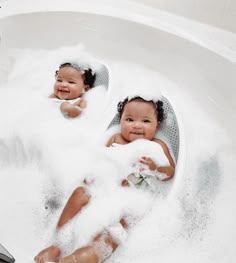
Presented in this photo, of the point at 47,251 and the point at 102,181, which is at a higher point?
the point at 102,181

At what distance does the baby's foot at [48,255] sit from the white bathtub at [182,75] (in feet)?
0.23

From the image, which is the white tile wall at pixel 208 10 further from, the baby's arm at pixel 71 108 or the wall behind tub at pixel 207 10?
the baby's arm at pixel 71 108

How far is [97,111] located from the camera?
158 cm

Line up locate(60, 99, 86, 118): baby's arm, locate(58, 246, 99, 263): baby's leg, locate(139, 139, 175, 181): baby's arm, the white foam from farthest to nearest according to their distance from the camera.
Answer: locate(60, 99, 86, 118): baby's arm, locate(139, 139, 175, 181): baby's arm, the white foam, locate(58, 246, 99, 263): baby's leg

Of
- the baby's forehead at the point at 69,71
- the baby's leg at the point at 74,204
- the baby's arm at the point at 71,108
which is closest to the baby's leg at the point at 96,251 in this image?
the baby's leg at the point at 74,204

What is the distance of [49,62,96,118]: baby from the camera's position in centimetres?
158

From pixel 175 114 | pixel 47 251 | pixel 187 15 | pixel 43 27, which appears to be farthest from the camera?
pixel 43 27

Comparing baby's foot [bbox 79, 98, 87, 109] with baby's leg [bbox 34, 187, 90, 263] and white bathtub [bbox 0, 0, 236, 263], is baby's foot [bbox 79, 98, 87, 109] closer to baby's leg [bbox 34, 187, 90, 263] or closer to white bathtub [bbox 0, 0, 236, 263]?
white bathtub [bbox 0, 0, 236, 263]

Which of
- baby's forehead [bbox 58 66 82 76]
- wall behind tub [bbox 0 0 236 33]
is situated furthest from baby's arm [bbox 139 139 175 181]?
wall behind tub [bbox 0 0 236 33]

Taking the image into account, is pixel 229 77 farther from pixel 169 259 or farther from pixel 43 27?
pixel 43 27

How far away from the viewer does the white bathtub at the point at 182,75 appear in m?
1.22

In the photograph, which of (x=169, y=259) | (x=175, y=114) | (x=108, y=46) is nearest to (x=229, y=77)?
(x=175, y=114)

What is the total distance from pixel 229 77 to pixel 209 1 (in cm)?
36

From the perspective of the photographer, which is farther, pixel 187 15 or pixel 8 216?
pixel 187 15
